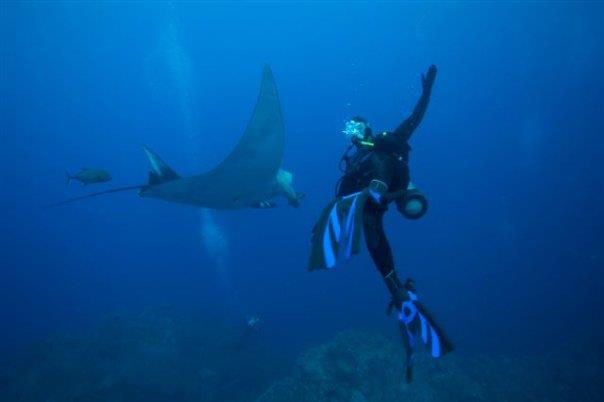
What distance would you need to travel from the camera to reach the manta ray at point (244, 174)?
19.6ft

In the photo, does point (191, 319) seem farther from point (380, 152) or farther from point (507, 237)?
point (507, 237)

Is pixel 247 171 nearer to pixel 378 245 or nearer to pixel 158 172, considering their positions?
pixel 158 172

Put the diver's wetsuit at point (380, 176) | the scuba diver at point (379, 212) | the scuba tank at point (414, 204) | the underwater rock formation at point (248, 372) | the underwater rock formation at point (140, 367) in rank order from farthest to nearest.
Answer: the underwater rock formation at point (140, 367)
the underwater rock formation at point (248, 372)
the scuba tank at point (414, 204)
the diver's wetsuit at point (380, 176)
the scuba diver at point (379, 212)

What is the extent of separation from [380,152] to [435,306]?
26.8 metres

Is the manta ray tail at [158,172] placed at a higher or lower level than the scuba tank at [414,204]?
higher

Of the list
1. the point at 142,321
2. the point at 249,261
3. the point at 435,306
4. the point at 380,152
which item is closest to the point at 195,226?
the point at 249,261

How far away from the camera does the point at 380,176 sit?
3582 mm

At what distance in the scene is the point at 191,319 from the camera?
1850cm

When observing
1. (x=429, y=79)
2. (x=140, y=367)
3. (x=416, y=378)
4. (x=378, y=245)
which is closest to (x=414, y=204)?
(x=378, y=245)

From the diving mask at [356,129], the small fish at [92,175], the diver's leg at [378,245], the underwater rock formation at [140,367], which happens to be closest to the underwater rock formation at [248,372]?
the underwater rock formation at [140,367]

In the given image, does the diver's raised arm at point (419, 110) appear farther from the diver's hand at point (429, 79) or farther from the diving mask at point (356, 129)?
the diving mask at point (356, 129)

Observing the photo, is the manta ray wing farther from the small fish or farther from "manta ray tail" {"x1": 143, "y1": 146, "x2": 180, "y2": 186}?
the small fish

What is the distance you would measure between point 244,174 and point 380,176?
386 centimetres

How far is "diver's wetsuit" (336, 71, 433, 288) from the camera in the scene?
372 centimetres
